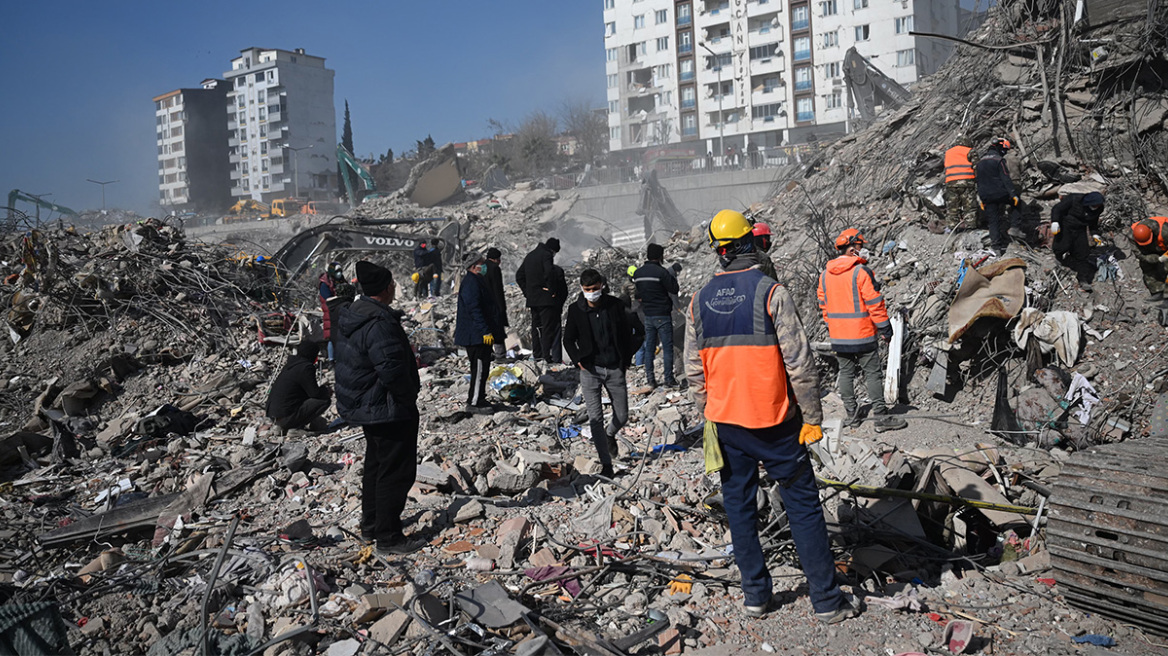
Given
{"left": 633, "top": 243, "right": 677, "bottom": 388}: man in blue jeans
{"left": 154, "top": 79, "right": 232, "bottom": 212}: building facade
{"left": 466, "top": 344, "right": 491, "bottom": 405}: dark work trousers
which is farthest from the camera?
{"left": 154, "top": 79, "right": 232, "bottom": 212}: building facade

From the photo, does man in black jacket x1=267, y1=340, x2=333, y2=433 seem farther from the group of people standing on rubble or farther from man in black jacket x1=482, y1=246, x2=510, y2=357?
the group of people standing on rubble

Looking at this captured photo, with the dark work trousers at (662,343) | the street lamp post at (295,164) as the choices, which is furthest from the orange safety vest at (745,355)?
the street lamp post at (295,164)

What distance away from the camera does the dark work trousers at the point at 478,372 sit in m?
7.77

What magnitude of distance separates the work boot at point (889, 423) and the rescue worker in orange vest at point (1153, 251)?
261 cm

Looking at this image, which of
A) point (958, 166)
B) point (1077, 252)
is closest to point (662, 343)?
point (958, 166)

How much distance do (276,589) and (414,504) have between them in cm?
147

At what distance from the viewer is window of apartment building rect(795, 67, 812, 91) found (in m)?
47.2

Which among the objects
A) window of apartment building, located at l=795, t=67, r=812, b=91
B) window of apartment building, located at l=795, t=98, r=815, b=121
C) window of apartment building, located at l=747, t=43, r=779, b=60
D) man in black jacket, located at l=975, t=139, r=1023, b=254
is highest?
window of apartment building, located at l=747, t=43, r=779, b=60

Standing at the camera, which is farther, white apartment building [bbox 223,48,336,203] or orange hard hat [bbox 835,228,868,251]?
white apartment building [bbox 223,48,336,203]

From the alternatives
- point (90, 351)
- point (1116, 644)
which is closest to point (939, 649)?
point (1116, 644)

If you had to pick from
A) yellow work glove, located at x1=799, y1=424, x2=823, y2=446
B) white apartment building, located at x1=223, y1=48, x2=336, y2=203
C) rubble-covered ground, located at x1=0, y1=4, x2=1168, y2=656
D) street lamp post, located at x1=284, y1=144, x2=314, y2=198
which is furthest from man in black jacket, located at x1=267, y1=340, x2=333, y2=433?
white apartment building, located at x1=223, y1=48, x2=336, y2=203

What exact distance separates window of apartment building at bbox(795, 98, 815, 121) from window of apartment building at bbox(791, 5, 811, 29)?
460 cm

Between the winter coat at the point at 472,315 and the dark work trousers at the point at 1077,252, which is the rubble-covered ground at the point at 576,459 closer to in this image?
the dark work trousers at the point at 1077,252

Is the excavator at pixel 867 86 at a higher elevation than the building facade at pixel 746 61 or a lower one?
lower
